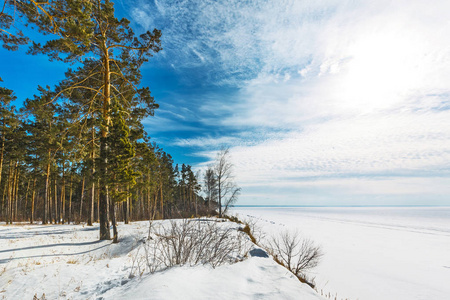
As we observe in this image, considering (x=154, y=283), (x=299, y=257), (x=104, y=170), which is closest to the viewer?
(x=154, y=283)

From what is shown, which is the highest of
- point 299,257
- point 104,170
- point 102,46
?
point 102,46

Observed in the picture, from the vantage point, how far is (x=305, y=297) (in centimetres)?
377

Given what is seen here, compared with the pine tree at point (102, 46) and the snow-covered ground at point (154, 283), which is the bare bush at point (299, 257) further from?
the pine tree at point (102, 46)

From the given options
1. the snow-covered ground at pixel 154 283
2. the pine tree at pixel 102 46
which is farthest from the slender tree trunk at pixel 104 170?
the snow-covered ground at pixel 154 283

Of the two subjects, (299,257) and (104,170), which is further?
(299,257)

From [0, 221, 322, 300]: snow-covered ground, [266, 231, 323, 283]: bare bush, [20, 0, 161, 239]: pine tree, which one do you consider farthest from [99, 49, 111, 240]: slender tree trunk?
[266, 231, 323, 283]: bare bush

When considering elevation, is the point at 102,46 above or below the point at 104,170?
above

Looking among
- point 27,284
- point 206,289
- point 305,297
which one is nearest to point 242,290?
point 206,289

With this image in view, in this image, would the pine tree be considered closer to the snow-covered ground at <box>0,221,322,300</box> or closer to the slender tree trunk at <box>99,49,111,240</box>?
the slender tree trunk at <box>99,49,111,240</box>

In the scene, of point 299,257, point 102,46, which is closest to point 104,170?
point 102,46

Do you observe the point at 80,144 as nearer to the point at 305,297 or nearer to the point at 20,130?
the point at 305,297

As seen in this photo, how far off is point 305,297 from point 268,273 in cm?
160

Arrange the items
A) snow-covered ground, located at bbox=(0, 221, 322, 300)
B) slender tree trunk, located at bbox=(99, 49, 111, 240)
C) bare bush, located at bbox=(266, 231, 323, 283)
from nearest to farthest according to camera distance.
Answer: snow-covered ground, located at bbox=(0, 221, 322, 300)
bare bush, located at bbox=(266, 231, 323, 283)
slender tree trunk, located at bbox=(99, 49, 111, 240)

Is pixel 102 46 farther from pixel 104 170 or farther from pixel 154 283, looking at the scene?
pixel 154 283
